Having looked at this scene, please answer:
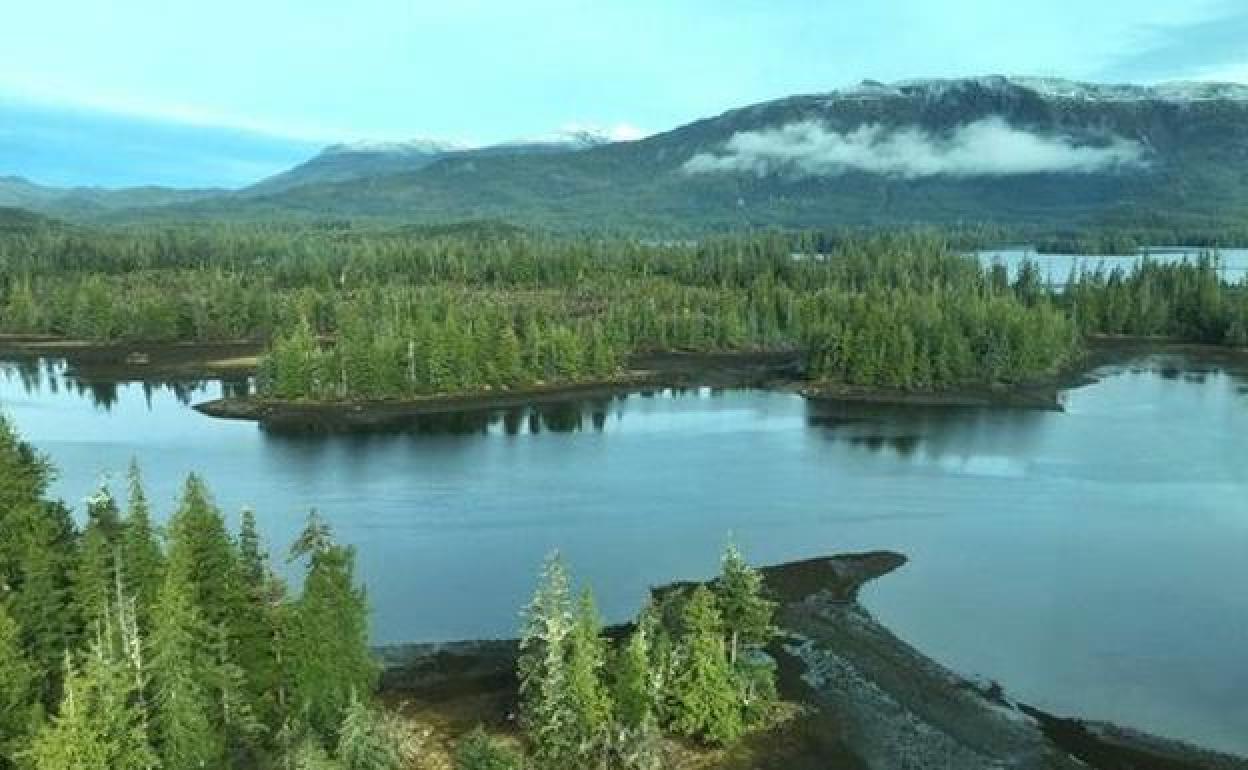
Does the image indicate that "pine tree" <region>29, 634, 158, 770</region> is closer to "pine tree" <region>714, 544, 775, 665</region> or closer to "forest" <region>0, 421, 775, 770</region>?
"forest" <region>0, 421, 775, 770</region>

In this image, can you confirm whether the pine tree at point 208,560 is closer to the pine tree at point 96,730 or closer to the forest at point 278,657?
the forest at point 278,657

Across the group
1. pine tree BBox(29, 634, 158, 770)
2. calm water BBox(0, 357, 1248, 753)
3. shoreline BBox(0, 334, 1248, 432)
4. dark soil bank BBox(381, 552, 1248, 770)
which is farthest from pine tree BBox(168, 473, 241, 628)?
shoreline BBox(0, 334, 1248, 432)

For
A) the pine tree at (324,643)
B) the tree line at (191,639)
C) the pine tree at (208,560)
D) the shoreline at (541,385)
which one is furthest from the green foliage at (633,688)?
the shoreline at (541,385)

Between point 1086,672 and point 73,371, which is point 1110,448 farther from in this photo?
point 73,371

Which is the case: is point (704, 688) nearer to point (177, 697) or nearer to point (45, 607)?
point (177, 697)

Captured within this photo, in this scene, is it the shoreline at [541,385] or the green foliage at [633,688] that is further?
the shoreline at [541,385]

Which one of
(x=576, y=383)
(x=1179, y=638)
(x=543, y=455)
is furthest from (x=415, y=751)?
(x=576, y=383)
